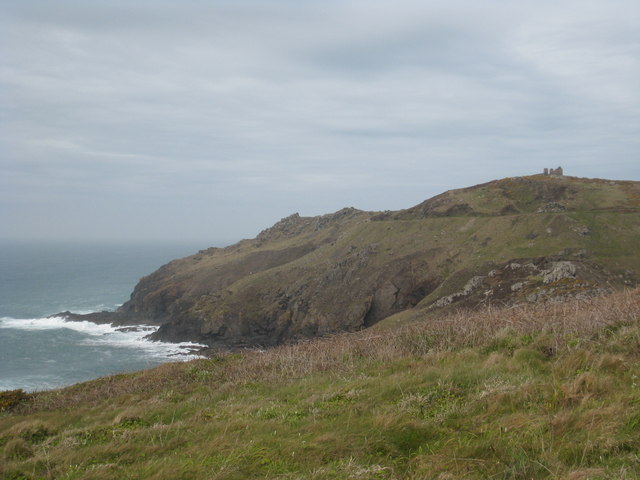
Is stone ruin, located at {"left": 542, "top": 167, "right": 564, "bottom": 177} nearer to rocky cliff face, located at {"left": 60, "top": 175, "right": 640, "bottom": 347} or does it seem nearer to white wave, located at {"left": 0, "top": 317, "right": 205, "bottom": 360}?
rocky cliff face, located at {"left": 60, "top": 175, "right": 640, "bottom": 347}

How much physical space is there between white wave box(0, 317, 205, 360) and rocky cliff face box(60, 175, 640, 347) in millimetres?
2675

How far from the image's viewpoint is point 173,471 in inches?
230

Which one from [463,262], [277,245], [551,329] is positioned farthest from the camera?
[277,245]

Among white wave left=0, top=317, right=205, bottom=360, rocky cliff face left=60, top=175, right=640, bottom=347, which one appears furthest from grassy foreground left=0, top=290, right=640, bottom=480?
white wave left=0, top=317, right=205, bottom=360

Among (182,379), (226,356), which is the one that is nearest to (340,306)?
(226,356)

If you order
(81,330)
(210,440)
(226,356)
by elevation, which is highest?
(210,440)

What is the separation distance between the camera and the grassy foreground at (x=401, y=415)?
18.0ft

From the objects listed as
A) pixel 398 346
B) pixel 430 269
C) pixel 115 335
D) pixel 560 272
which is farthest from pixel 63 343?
pixel 560 272

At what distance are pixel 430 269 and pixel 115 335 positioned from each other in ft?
155

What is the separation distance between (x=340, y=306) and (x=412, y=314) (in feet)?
42.2

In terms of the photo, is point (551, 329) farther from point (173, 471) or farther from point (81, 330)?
point (81, 330)

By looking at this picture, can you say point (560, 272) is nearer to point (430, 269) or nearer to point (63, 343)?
point (430, 269)

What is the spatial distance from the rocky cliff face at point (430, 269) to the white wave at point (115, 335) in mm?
2675

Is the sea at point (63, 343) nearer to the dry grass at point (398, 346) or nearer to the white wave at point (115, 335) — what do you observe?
the white wave at point (115, 335)
